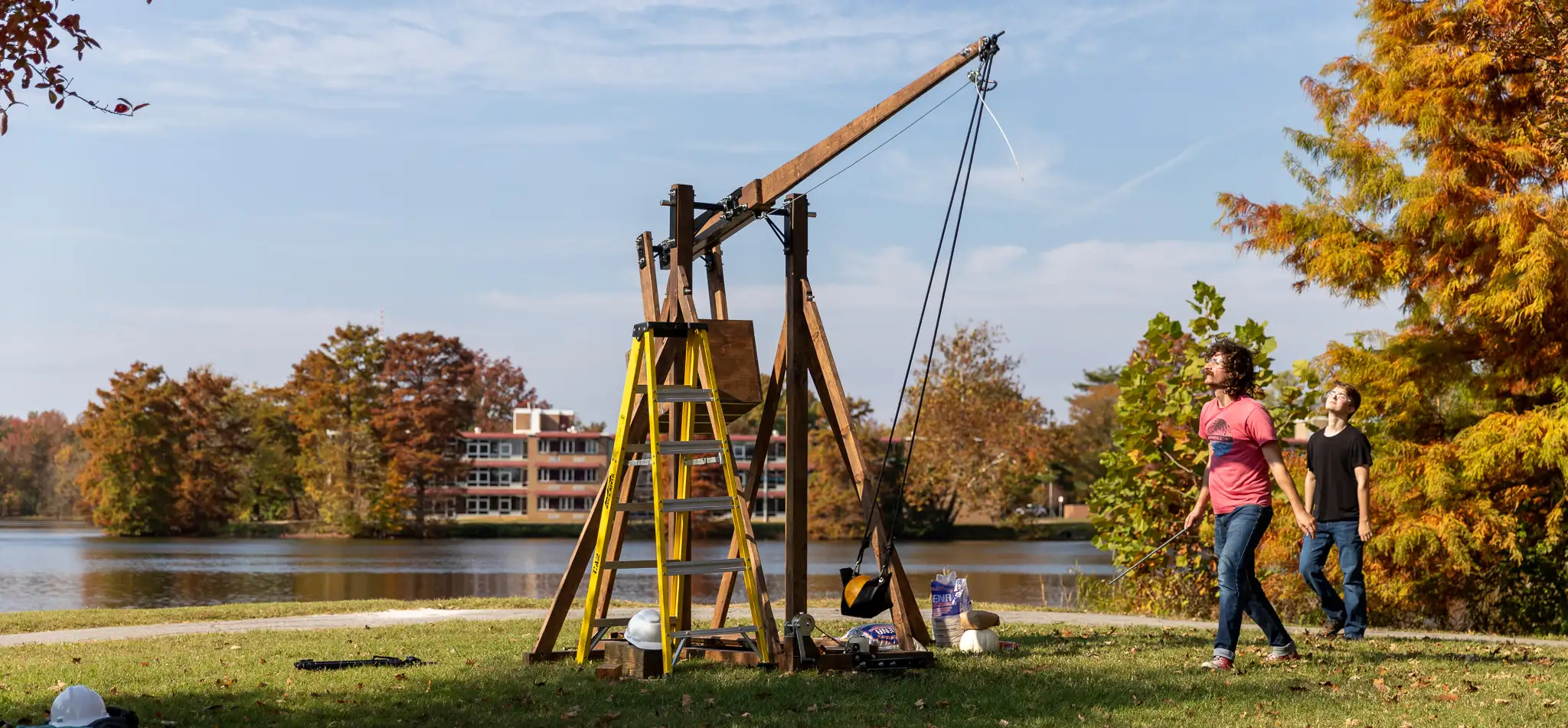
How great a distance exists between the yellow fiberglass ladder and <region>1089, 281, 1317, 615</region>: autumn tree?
22.3ft

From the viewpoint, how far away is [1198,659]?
8.03m

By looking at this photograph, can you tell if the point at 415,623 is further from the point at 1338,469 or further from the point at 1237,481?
the point at 1338,469

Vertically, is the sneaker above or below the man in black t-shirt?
below

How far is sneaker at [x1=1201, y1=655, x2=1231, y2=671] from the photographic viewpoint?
7.54 m

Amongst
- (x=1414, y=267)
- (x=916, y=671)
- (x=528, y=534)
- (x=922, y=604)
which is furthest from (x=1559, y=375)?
(x=528, y=534)

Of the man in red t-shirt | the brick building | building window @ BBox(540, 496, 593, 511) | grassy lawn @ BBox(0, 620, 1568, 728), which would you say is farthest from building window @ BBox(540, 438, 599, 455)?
the man in red t-shirt

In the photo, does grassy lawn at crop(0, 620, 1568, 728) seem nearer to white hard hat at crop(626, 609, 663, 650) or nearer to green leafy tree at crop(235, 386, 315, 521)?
white hard hat at crop(626, 609, 663, 650)

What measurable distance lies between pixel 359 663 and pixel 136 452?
2222 inches

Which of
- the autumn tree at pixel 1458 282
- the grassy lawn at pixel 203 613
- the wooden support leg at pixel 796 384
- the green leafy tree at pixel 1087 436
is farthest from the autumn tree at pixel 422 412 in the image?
the wooden support leg at pixel 796 384

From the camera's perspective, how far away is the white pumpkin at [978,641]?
8.52 m

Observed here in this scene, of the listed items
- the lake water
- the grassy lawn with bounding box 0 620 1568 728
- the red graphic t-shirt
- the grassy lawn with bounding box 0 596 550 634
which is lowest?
the lake water

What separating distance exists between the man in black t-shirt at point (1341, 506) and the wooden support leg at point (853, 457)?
3152 mm

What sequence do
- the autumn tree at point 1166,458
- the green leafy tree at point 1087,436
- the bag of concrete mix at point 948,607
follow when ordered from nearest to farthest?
1. the bag of concrete mix at point 948,607
2. the autumn tree at point 1166,458
3. the green leafy tree at point 1087,436

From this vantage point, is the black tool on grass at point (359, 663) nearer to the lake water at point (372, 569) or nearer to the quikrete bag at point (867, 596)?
the quikrete bag at point (867, 596)
